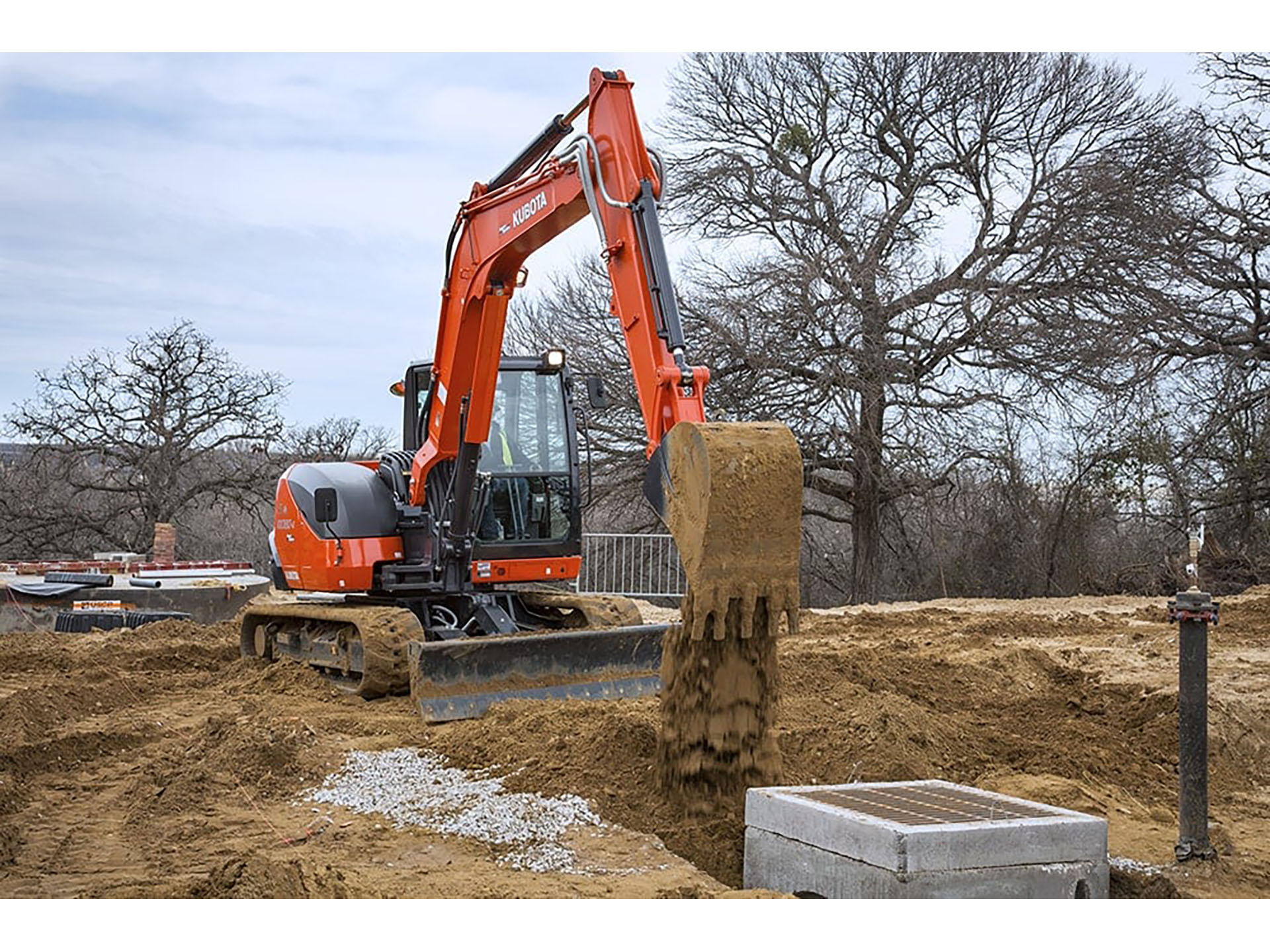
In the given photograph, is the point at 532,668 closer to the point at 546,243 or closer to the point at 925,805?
the point at 546,243

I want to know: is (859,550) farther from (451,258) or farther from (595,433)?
(451,258)

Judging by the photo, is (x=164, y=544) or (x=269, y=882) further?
(x=164, y=544)

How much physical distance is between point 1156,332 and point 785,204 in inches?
217

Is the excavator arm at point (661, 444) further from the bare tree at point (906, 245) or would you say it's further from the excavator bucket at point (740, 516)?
the bare tree at point (906, 245)

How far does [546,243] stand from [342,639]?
331 cm

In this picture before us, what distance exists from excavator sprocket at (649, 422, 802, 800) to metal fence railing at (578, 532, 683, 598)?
13.6 metres

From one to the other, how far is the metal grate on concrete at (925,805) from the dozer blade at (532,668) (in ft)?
12.0

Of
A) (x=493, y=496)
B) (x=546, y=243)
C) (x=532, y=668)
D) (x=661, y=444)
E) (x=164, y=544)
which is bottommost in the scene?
(x=532, y=668)

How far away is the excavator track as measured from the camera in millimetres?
9094

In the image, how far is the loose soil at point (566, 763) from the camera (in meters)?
5.25

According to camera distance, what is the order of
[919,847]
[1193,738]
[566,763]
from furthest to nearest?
[566,763], [1193,738], [919,847]

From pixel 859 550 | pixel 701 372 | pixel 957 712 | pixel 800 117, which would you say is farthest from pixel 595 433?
pixel 701 372

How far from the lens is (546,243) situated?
8844 millimetres

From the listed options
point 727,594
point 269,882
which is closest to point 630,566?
point 727,594
